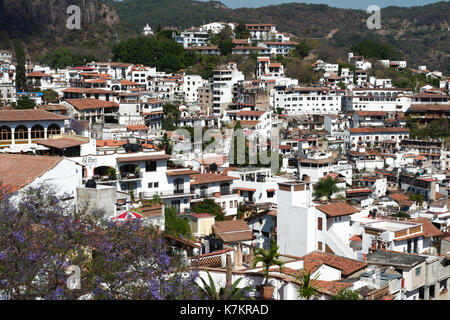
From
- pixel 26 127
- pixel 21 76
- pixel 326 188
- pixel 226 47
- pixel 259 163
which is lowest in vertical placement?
pixel 326 188

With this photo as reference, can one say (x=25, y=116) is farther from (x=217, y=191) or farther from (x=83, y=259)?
(x=83, y=259)

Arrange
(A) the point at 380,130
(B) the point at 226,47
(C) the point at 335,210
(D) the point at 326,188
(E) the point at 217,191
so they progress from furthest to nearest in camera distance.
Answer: (B) the point at 226,47 → (A) the point at 380,130 → (D) the point at 326,188 → (E) the point at 217,191 → (C) the point at 335,210

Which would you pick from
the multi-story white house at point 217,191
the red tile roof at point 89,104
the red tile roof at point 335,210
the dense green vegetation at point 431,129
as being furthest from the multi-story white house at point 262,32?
the red tile roof at point 335,210

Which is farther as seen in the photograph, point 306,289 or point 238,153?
point 238,153

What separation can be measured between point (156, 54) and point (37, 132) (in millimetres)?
43070

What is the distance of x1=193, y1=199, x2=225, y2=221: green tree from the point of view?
76.4 feet

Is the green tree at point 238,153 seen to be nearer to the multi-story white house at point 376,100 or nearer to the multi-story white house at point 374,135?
the multi-story white house at point 374,135

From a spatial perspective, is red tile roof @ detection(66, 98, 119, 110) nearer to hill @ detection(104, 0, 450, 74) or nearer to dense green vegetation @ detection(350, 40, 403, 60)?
dense green vegetation @ detection(350, 40, 403, 60)

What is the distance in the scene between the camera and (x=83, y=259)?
954cm

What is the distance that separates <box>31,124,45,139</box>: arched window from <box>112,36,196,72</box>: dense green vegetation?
4122cm

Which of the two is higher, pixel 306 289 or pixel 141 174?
pixel 141 174

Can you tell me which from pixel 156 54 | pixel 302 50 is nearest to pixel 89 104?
pixel 156 54
